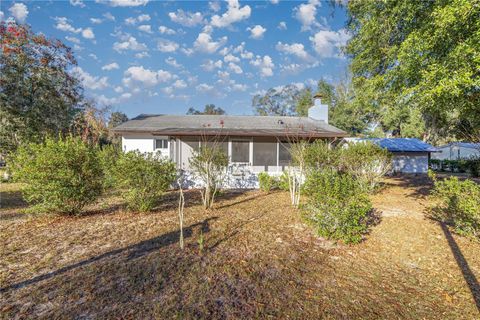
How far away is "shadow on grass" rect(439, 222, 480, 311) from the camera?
132 inches

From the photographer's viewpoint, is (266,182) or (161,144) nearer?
(266,182)

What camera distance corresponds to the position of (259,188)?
11516mm

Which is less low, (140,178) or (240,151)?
(240,151)

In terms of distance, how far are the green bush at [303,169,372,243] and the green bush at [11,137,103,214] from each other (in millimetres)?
5960

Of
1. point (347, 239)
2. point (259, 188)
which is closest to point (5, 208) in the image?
point (259, 188)

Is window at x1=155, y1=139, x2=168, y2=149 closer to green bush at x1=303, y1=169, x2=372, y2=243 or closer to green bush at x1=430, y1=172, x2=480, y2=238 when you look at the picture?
green bush at x1=303, y1=169, x2=372, y2=243

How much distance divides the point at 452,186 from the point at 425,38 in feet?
12.8

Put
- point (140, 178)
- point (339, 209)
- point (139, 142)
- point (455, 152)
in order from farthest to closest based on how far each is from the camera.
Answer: point (455, 152), point (139, 142), point (140, 178), point (339, 209)

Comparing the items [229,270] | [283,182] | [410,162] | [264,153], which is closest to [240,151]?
[264,153]

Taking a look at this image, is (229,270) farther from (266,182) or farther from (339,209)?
(266,182)

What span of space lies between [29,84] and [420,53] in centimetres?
1822

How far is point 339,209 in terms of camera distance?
15.7ft

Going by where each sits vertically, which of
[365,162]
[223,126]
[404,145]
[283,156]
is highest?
[223,126]

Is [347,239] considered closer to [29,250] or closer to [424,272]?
[424,272]
